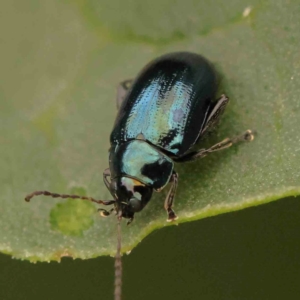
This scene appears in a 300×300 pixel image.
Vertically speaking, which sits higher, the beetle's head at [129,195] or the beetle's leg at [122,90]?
the beetle's leg at [122,90]

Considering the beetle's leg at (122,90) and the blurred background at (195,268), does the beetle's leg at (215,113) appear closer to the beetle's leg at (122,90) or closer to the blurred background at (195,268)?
the beetle's leg at (122,90)

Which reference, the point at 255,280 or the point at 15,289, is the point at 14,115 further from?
the point at 255,280

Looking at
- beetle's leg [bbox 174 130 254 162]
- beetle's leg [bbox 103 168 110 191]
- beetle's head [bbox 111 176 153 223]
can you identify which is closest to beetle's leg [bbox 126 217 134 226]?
beetle's head [bbox 111 176 153 223]

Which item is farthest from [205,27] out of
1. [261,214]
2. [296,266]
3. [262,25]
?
[296,266]

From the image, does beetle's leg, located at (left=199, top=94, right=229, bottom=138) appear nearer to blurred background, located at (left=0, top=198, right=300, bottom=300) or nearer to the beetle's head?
the beetle's head

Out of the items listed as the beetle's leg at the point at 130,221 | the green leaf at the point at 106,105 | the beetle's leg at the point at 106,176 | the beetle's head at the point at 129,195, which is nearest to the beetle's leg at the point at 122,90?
the green leaf at the point at 106,105

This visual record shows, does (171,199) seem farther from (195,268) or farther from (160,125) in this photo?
(195,268)
